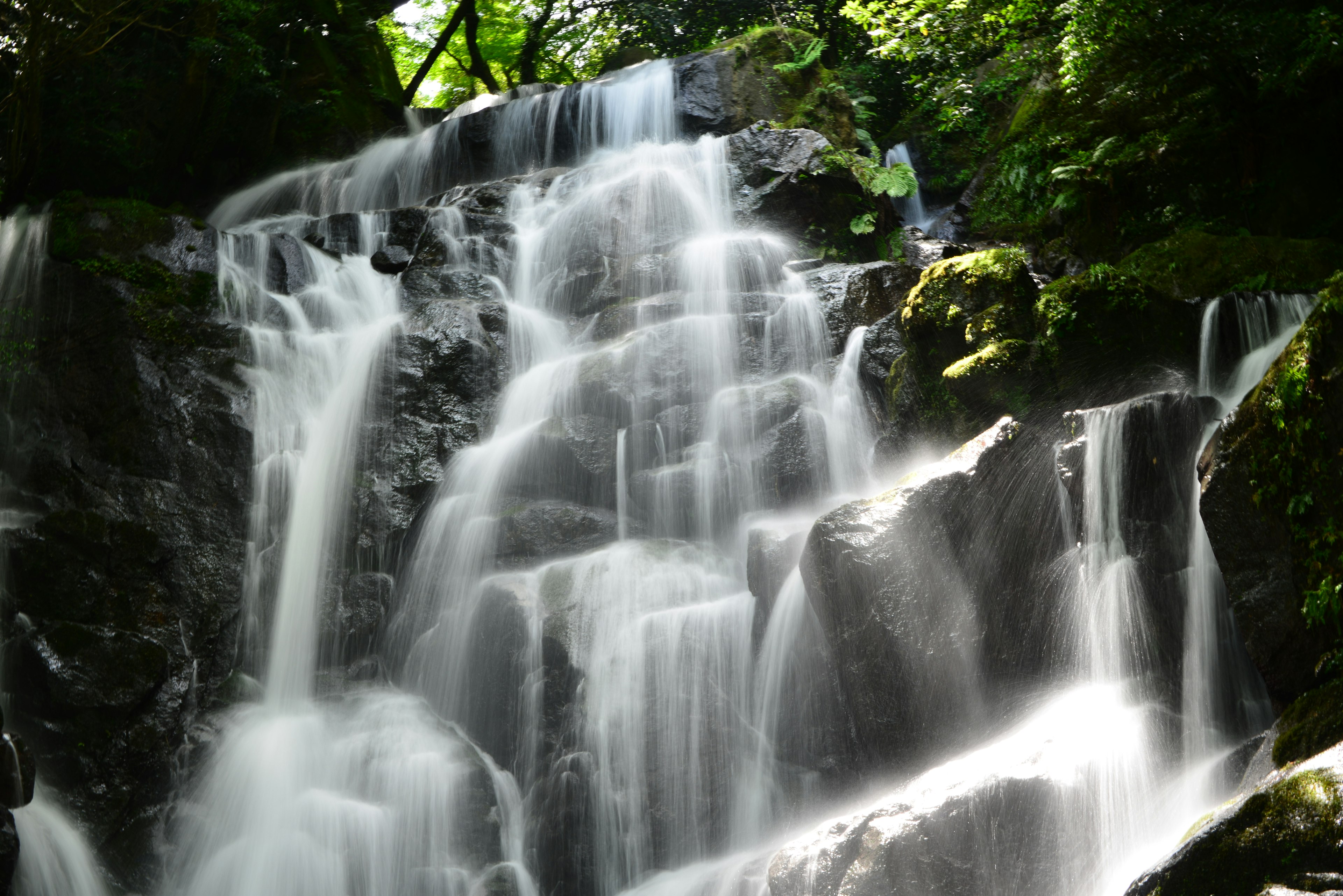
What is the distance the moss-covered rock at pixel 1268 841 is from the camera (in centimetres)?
314

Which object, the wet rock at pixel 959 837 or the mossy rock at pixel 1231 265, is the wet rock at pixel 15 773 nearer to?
the wet rock at pixel 959 837

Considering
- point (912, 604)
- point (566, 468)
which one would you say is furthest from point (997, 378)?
point (566, 468)

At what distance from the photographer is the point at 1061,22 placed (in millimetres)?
9906

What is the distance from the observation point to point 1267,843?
3246mm

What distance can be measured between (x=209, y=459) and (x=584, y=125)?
9.21 m

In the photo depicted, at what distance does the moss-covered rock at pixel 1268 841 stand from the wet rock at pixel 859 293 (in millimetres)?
6586

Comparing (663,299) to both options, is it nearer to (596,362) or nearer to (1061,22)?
(596,362)

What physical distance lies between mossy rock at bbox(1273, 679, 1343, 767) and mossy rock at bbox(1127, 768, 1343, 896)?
51 cm

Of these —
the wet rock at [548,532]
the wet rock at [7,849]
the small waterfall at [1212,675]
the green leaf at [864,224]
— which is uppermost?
the green leaf at [864,224]

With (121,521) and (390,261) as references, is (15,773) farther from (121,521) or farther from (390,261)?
(390,261)

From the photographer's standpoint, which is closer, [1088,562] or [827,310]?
[1088,562]

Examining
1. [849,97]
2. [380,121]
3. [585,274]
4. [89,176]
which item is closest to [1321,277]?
[585,274]

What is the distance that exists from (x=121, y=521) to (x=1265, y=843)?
825cm

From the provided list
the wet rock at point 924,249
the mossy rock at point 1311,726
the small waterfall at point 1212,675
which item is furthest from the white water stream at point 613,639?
the wet rock at point 924,249
